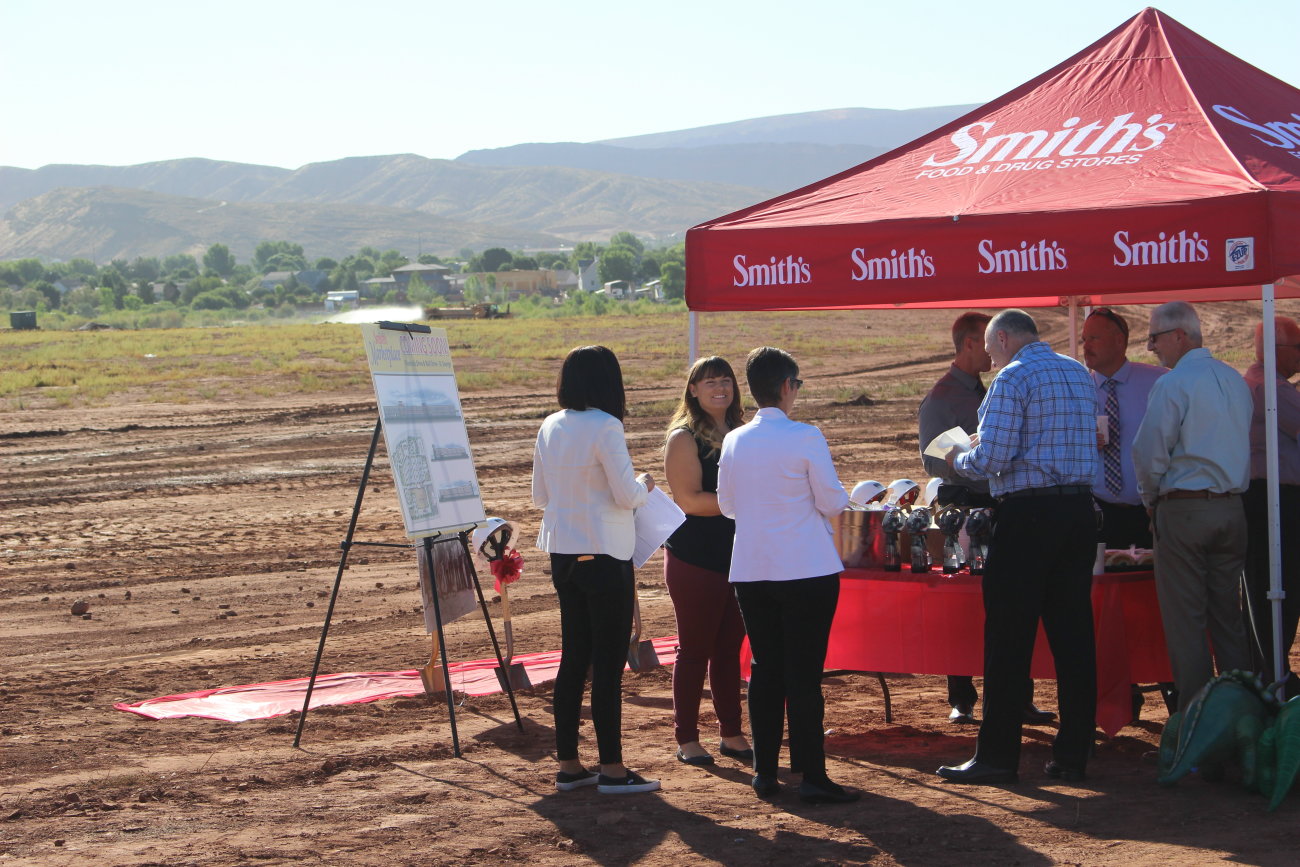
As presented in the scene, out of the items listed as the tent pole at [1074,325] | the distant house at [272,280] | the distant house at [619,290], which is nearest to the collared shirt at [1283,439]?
the tent pole at [1074,325]

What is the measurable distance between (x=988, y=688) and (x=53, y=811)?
4091mm

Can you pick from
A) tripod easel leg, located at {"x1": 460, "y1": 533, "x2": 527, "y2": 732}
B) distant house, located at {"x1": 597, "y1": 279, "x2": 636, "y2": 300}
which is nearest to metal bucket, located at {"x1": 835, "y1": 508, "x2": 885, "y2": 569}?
tripod easel leg, located at {"x1": 460, "y1": 533, "x2": 527, "y2": 732}

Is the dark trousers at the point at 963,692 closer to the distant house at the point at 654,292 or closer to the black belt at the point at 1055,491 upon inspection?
the black belt at the point at 1055,491

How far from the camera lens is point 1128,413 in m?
6.61

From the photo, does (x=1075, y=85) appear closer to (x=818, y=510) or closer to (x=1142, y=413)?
(x=1142, y=413)

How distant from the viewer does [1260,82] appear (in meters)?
7.43

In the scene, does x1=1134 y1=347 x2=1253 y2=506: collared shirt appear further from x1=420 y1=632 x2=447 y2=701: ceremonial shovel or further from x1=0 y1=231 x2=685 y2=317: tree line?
x1=0 y1=231 x2=685 y2=317: tree line

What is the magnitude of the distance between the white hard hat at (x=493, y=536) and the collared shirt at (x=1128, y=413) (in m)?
3.23

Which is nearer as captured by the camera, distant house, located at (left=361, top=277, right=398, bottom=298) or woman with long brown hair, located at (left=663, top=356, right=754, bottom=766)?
woman with long brown hair, located at (left=663, top=356, right=754, bottom=766)

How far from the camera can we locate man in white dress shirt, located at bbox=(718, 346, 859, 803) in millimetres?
5418

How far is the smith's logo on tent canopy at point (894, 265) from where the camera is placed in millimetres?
6367

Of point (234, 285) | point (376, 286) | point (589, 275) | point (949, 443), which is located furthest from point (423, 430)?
point (589, 275)

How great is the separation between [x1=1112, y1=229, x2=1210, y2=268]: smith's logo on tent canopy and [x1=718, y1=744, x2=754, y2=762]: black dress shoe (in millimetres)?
2808

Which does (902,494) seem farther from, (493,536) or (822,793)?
(493,536)
